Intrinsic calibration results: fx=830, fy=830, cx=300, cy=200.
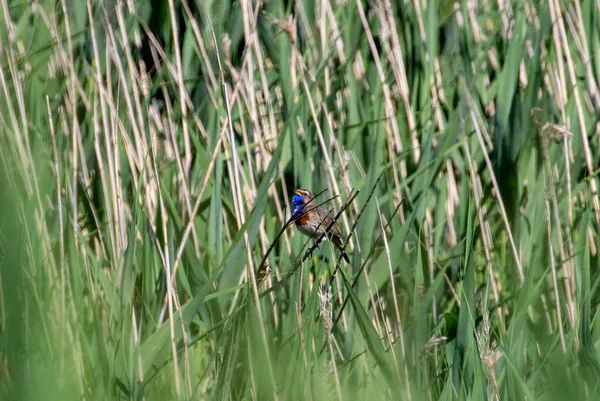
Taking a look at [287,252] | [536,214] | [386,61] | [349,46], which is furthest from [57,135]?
[536,214]

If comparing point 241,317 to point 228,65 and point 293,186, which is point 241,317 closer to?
point 293,186

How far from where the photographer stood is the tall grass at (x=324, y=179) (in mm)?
1940

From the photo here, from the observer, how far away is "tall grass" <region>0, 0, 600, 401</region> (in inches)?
76.4

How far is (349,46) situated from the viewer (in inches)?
119

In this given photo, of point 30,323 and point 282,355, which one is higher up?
point 30,323

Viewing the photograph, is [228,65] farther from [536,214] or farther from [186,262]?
[536,214]

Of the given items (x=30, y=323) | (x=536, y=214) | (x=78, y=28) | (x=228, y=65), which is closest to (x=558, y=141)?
(x=536, y=214)

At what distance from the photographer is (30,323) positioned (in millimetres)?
884

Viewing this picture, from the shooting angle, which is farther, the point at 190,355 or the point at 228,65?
the point at 228,65

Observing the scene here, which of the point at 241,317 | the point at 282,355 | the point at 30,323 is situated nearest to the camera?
the point at 30,323

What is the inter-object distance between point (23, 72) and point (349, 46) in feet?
3.73

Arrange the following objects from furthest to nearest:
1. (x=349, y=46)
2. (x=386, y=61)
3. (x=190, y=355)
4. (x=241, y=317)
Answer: (x=386, y=61)
(x=349, y=46)
(x=190, y=355)
(x=241, y=317)

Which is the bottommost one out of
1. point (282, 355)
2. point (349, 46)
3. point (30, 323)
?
point (282, 355)

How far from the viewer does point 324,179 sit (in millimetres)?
2854
